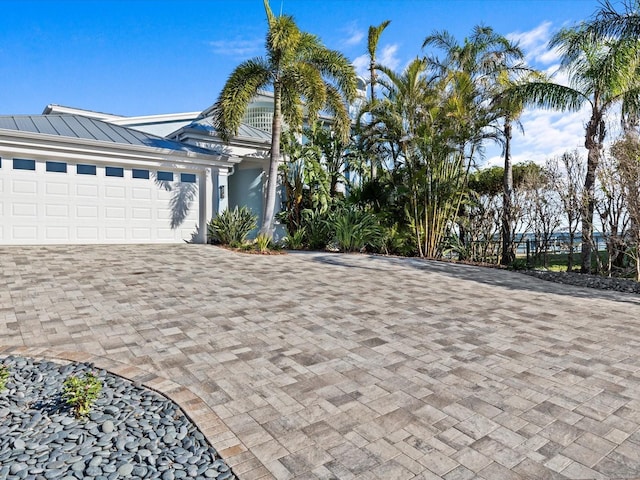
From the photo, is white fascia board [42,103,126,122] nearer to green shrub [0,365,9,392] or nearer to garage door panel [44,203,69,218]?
garage door panel [44,203,69,218]

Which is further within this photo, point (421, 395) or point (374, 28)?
point (374, 28)

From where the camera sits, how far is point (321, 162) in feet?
50.1

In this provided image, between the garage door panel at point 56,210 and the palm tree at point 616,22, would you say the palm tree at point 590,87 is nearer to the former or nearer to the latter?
the palm tree at point 616,22

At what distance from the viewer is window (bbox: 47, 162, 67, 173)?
10602 millimetres

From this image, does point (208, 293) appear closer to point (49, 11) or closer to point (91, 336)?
point (91, 336)

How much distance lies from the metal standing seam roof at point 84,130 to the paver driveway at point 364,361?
180 inches

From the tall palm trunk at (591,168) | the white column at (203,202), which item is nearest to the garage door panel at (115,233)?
the white column at (203,202)

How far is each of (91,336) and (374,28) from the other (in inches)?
651

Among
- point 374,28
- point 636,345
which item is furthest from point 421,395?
point 374,28

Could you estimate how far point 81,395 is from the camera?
9.55 ft

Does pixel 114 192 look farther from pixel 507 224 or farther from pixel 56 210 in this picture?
pixel 507 224

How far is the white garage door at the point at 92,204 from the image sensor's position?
10227 mm

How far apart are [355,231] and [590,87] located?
289 inches

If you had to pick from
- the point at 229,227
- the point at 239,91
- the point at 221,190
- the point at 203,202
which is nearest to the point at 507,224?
the point at 229,227
